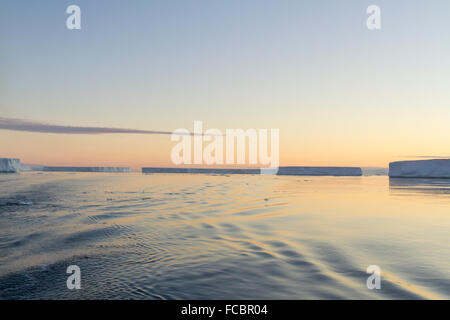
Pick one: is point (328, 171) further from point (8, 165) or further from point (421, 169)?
point (8, 165)

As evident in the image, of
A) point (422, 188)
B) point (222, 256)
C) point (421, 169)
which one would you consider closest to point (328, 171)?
point (421, 169)

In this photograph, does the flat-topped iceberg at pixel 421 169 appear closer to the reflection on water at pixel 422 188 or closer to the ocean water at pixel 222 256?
the reflection on water at pixel 422 188

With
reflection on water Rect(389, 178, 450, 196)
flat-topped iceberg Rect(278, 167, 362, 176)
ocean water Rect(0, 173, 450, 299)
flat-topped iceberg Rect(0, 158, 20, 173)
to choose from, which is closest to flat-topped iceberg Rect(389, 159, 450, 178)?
reflection on water Rect(389, 178, 450, 196)

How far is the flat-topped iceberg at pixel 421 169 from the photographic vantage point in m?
47.0

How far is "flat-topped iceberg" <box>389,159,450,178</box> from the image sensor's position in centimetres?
4697

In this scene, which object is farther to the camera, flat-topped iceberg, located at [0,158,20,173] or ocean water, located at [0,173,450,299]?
flat-topped iceberg, located at [0,158,20,173]

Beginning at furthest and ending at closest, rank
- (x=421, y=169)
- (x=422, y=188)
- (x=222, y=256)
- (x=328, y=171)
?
(x=328, y=171)
(x=421, y=169)
(x=422, y=188)
(x=222, y=256)

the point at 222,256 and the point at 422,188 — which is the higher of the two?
the point at 222,256

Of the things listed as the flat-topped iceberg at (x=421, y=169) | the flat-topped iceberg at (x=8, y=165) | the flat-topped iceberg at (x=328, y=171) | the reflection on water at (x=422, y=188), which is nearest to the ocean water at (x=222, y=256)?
the reflection on water at (x=422, y=188)

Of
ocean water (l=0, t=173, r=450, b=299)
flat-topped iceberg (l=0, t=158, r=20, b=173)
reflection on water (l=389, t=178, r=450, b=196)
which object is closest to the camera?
ocean water (l=0, t=173, r=450, b=299)

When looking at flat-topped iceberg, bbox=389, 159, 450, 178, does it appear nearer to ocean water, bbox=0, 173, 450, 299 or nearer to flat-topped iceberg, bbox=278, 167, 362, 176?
flat-topped iceberg, bbox=278, 167, 362, 176

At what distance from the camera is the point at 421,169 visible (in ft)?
164

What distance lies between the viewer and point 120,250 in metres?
5.31

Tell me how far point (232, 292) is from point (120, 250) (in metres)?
2.60
